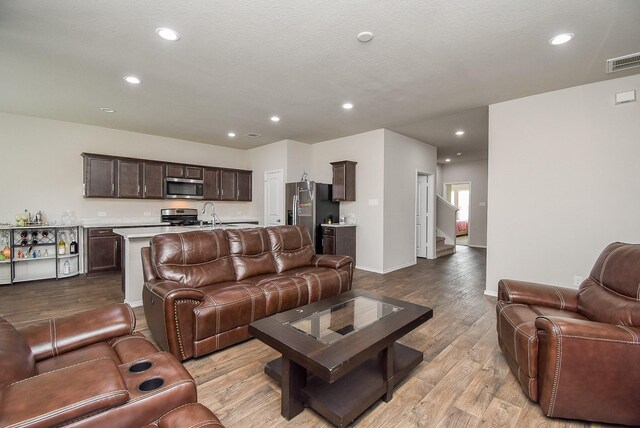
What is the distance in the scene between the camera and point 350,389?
184cm

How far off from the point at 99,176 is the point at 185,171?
1.52 meters

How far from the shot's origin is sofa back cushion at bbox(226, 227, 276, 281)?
3.16 meters

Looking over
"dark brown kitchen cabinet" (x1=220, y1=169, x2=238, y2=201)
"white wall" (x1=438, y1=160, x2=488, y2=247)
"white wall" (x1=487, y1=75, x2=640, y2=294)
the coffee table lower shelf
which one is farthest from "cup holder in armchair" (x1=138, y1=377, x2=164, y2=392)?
"white wall" (x1=438, y1=160, x2=488, y2=247)

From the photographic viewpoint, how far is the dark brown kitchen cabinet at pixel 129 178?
5512mm

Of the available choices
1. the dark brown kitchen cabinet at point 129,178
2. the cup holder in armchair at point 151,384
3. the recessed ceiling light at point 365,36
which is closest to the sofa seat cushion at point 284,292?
the cup holder in armchair at point 151,384

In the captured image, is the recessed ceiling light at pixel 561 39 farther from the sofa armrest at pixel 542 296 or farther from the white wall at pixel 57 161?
the white wall at pixel 57 161

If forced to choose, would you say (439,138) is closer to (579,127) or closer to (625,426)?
(579,127)

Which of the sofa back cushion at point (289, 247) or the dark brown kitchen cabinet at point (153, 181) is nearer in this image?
the sofa back cushion at point (289, 247)

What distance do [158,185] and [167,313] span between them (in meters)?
4.58

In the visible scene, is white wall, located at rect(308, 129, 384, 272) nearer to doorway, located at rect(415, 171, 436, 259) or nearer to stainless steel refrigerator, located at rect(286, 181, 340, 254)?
stainless steel refrigerator, located at rect(286, 181, 340, 254)

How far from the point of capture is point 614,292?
80.1 inches

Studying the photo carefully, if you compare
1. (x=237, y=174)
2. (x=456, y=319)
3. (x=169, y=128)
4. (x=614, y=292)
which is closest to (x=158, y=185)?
(x=169, y=128)

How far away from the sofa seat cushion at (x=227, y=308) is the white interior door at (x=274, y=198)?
370 centimetres

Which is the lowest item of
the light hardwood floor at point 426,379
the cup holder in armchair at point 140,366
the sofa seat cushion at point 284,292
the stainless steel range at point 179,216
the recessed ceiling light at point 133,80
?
the light hardwood floor at point 426,379
